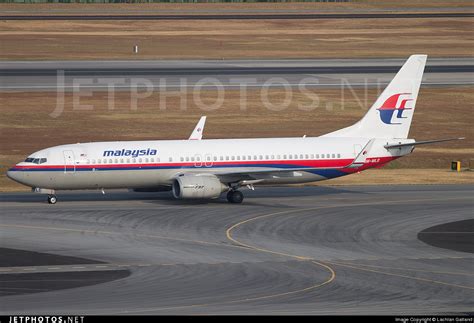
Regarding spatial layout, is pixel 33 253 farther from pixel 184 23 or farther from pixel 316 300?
pixel 184 23

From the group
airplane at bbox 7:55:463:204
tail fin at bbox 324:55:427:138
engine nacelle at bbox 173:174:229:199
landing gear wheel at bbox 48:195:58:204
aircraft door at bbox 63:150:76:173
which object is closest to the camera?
engine nacelle at bbox 173:174:229:199

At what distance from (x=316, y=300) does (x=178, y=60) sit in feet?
322

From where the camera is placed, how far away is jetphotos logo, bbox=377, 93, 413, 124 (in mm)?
68375

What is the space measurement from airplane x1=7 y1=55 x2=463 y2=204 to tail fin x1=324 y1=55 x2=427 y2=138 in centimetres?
9

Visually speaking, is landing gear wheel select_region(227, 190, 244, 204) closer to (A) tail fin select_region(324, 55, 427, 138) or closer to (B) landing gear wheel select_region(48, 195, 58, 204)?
(A) tail fin select_region(324, 55, 427, 138)

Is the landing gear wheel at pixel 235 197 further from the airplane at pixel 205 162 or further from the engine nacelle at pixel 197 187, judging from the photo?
the engine nacelle at pixel 197 187

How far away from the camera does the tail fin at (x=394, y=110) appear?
67.9m

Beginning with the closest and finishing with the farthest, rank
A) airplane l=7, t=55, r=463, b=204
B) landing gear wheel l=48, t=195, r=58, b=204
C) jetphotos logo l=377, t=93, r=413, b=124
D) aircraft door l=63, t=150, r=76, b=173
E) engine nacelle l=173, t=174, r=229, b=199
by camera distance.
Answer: engine nacelle l=173, t=174, r=229, b=199 < aircraft door l=63, t=150, r=76, b=173 < airplane l=7, t=55, r=463, b=204 < landing gear wheel l=48, t=195, r=58, b=204 < jetphotos logo l=377, t=93, r=413, b=124

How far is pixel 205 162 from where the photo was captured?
63969 millimetres

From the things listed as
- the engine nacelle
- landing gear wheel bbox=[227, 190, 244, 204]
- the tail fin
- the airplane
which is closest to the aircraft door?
the airplane

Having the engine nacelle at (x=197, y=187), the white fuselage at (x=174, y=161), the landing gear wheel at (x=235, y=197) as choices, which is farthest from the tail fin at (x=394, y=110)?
the engine nacelle at (x=197, y=187)

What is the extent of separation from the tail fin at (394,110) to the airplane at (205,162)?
9 cm

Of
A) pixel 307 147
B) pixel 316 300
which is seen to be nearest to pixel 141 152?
pixel 307 147

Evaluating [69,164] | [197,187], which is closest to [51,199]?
[69,164]
